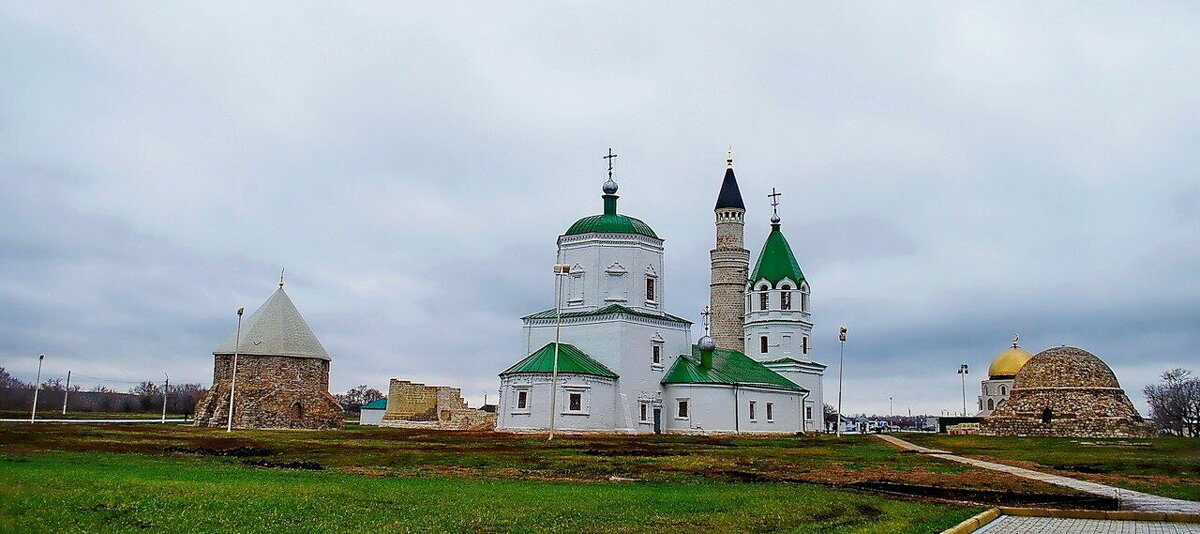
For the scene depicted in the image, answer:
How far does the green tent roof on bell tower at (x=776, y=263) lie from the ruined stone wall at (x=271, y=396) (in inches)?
1377

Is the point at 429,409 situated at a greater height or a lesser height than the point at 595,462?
greater

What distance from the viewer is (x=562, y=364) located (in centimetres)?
5353

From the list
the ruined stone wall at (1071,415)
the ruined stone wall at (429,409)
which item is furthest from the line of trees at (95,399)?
the ruined stone wall at (1071,415)

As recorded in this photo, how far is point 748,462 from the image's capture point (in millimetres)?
25766

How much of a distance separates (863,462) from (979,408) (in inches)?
2714

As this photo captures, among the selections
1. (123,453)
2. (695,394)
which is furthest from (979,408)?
(123,453)

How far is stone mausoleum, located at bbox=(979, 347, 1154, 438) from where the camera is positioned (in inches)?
2101

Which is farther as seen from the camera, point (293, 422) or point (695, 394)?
point (695, 394)

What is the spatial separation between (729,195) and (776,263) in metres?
6.77

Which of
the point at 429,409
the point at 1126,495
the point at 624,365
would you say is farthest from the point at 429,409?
the point at 1126,495

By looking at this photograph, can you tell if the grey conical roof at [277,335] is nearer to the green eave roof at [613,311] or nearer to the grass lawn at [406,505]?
the green eave roof at [613,311]

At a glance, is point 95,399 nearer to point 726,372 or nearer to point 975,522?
point 726,372

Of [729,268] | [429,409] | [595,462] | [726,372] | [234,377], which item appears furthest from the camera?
[729,268]

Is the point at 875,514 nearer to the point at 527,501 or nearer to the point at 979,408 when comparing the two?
the point at 527,501
